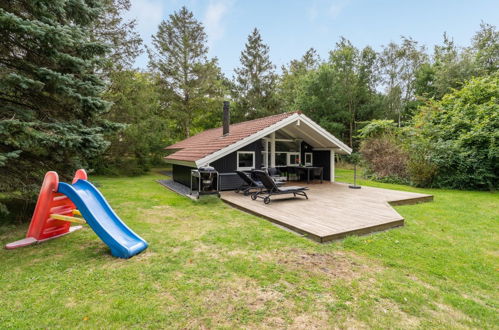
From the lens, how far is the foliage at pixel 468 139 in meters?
10.8

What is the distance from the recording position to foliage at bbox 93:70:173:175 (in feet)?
50.0

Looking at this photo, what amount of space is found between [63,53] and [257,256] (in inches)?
211

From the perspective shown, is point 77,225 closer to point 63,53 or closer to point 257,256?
point 63,53

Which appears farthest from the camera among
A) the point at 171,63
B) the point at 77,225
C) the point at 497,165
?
the point at 171,63

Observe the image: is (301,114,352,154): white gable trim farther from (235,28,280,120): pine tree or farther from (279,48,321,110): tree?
(279,48,321,110): tree

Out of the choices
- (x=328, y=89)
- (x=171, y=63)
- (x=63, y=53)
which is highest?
(x=171, y=63)

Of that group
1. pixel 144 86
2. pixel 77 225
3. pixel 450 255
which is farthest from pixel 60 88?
pixel 144 86

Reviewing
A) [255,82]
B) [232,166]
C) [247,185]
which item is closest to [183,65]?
[255,82]

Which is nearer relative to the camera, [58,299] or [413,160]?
[58,299]

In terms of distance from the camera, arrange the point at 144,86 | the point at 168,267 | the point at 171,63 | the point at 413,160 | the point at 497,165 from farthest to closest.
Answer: the point at 171,63
the point at 144,86
the point at 413,160
the point at 497,165
the point at 168,267

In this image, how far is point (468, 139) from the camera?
11352 mm

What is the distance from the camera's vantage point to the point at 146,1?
40.9 ft

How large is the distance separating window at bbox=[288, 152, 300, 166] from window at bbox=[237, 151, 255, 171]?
9.01 feet

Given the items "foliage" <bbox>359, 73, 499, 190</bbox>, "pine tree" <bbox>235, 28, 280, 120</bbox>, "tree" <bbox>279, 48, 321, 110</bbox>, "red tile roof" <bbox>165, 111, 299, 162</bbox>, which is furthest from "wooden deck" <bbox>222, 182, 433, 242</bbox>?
"tree" <bbox>279, 48, 321, 110</bbox>
